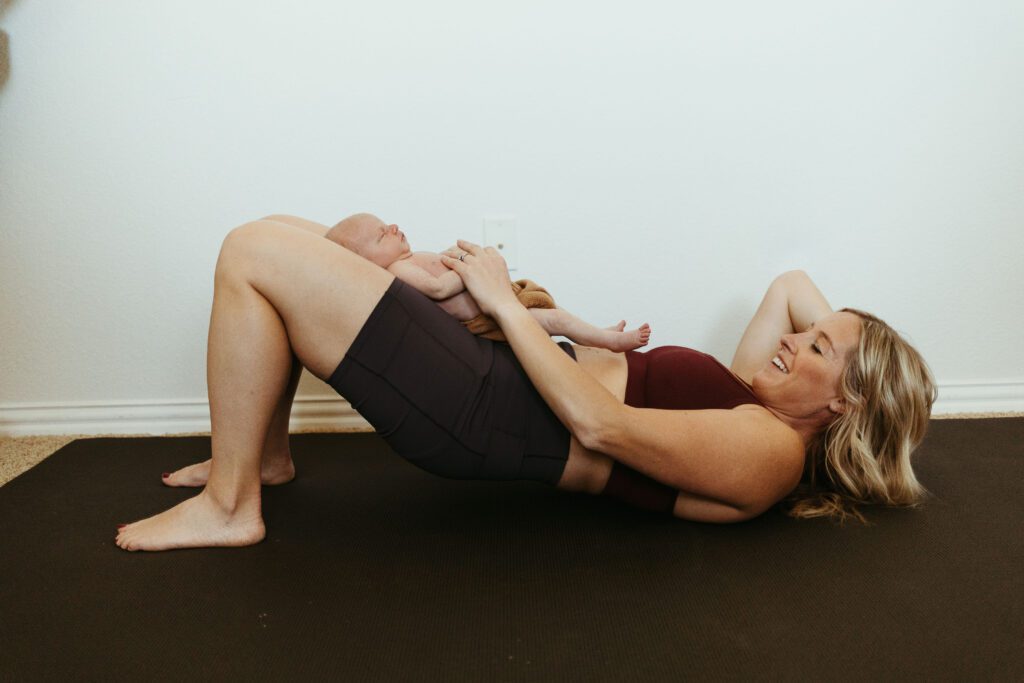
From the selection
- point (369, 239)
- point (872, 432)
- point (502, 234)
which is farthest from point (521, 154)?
point (872, 432)

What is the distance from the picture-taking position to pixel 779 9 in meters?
2.04

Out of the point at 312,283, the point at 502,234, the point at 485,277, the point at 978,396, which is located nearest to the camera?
the point at 312,283

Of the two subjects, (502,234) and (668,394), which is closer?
(668,394)

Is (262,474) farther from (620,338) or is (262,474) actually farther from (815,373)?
(815,373)

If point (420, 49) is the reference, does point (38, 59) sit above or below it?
below

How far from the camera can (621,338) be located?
150 cm

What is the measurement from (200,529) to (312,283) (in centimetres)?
54

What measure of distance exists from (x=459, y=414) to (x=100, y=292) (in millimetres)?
1337

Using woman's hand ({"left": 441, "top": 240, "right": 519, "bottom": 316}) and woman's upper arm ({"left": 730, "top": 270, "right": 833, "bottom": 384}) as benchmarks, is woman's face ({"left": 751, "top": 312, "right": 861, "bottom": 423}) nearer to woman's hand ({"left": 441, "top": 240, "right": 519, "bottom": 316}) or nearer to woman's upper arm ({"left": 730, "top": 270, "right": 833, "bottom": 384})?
woman's upper arm ({"left": 730, "top": 270, "right": 833, "bottom": 384})

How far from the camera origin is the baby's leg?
147 centimetres

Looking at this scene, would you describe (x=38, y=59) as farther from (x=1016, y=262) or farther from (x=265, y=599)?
(x=1016, y=262)

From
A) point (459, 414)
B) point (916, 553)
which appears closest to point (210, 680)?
point (459, 414)

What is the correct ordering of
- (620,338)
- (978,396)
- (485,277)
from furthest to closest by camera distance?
(978,396) → (620,338) → (485,277)

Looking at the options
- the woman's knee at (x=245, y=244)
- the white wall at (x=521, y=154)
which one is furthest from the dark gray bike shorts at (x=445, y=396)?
the white wall at (x=521, y=154)
